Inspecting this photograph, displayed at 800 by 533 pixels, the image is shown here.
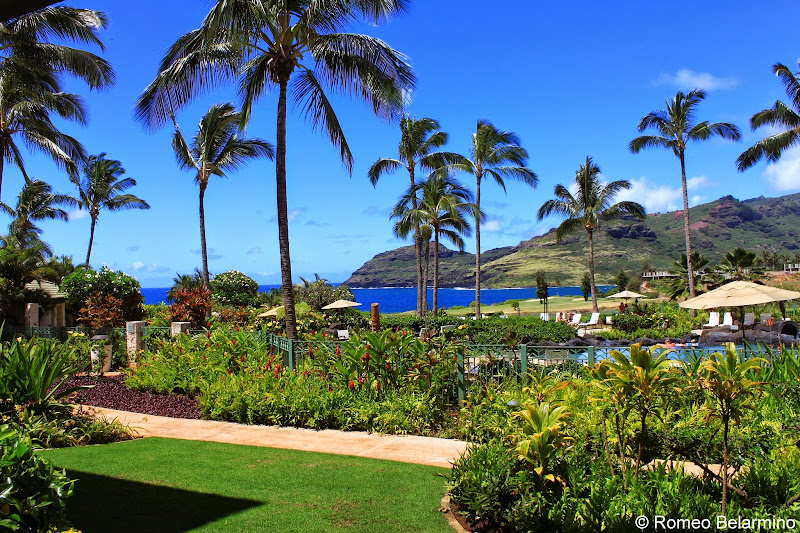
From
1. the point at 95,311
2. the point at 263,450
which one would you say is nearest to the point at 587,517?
the point at 263,450

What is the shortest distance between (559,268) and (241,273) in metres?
109

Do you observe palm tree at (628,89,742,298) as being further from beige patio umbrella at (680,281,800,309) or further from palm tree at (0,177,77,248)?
palm tree at (0,177,77,248)

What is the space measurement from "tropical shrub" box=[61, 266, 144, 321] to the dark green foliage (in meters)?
17.6

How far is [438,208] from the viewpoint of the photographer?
30.2 m

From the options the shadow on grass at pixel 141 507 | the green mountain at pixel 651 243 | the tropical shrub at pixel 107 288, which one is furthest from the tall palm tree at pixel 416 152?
the green mountain at pixel 651 243

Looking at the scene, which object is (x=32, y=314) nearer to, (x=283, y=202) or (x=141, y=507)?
(x=283, y=202)

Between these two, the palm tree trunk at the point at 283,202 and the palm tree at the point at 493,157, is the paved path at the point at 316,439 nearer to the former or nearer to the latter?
the palm tree trunk at the point at 283,202

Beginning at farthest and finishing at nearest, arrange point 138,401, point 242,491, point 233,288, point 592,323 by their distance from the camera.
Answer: point 233,288 → point 592,323 → point 138,401 → point 242,491

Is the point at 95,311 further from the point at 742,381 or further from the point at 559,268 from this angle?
the point at 559,268

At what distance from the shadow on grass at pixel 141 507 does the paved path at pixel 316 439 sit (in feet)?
6.73

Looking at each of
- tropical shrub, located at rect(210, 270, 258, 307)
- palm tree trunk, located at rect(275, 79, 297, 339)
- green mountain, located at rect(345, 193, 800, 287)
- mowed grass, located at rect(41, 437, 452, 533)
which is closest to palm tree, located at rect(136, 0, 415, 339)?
palm tree trunk, located at rect(275, 79, 297, 339)

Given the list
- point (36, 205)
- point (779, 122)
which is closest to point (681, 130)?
point (779, 122)

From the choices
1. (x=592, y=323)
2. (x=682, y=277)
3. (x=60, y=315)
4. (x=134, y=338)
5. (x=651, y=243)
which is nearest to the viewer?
(x=134, y=338)

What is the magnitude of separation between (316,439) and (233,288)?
25012mm
